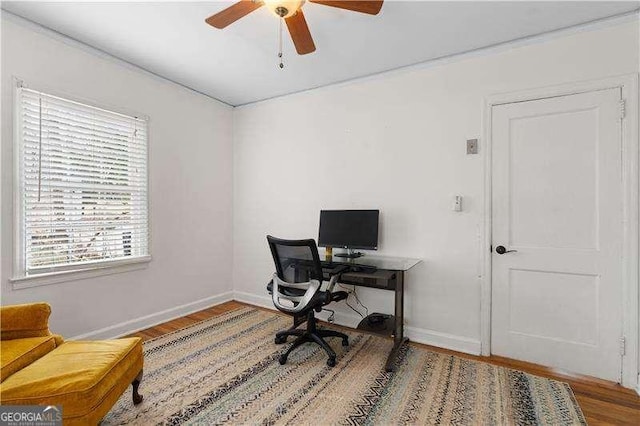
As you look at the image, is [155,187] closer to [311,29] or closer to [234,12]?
[234,12]

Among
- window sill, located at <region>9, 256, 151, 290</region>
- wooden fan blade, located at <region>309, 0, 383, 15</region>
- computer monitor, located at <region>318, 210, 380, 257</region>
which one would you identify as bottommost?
window sill, located at <region>9, 256, 151, 290</region>

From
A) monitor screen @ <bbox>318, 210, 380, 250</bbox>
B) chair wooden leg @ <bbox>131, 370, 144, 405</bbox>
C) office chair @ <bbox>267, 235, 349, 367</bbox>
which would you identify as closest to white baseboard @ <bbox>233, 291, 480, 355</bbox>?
office chair @ <bbox>267, 235, 349, 367</bbox>

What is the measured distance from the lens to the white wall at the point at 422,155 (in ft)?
8.09

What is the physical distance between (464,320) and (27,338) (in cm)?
316

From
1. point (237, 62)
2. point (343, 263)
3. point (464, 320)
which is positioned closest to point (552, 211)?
point (464, 320)

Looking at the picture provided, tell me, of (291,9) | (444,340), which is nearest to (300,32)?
(291,9)

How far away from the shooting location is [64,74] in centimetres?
258

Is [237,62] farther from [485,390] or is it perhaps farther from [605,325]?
[605,325]

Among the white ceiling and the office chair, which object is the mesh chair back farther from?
the white ceiling

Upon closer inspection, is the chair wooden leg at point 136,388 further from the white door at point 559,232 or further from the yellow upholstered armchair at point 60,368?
the white door at point 559,232

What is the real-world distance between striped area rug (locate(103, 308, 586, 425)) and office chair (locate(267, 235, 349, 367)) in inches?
6.1

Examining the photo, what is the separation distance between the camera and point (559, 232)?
7.95 feet

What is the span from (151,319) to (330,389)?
2.15 metres

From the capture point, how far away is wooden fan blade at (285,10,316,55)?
1.91 m
